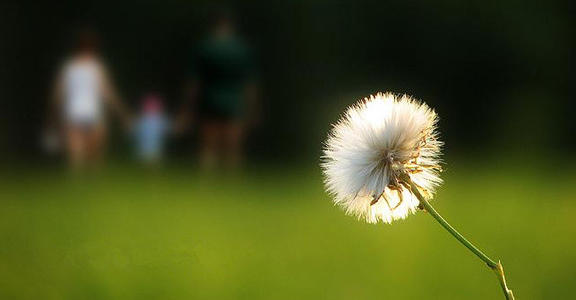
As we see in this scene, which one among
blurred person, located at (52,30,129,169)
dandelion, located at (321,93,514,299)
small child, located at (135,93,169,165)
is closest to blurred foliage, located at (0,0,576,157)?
small child, located at (135,93,169,165)

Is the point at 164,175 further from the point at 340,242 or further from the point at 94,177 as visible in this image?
the point at 340,242

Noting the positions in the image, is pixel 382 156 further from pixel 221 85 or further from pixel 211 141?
pixel 211 141

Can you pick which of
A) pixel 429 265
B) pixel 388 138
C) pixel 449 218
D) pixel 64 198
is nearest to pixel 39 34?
pixel 64 198

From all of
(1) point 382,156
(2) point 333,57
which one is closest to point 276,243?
(1) point 382,156

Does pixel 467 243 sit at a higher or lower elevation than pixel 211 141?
lower

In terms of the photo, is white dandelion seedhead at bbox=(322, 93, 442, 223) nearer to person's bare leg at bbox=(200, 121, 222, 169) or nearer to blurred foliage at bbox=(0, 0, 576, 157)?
person's bare leg at bbox=(200, 121, 222, 169)

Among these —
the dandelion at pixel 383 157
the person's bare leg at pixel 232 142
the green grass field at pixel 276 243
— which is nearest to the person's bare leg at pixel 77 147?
the green grass field at pixel 276 243
